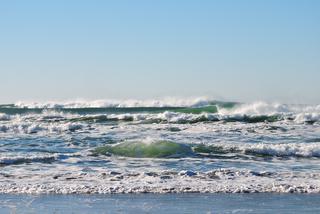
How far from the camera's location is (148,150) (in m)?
16.9

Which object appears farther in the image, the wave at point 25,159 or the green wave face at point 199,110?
the green wave face at point 199,110

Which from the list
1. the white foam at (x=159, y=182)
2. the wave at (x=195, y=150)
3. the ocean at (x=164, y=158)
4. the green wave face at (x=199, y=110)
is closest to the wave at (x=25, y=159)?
the ocean at (x=164, y=158)

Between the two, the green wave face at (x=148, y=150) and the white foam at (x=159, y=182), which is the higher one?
the green wave face at (x=148, y=150)

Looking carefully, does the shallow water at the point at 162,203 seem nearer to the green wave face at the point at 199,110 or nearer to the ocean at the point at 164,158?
the ocean at the point at 164,158

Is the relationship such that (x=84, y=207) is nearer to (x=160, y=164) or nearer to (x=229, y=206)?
(x=229, y=206)

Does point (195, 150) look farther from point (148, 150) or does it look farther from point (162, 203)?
point (162, 203)

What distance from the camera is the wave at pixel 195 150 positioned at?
16.8m

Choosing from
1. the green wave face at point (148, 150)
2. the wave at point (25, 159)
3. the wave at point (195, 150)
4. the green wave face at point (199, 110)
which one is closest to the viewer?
the wave at point (25, 159)

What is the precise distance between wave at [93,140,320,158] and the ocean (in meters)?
0.02

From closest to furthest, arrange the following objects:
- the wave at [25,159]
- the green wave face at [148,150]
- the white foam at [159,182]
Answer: the white foam at [159,182], the wave at [25,159], the green wave face at [148,150]

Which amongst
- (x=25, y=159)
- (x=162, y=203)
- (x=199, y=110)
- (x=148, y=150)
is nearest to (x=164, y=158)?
(x=148, y=150)

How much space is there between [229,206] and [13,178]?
479 centimetres

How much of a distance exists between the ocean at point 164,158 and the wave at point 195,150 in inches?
1.0

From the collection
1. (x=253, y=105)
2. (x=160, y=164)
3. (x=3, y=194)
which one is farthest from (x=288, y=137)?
(x=253, y=105)
